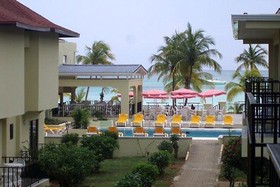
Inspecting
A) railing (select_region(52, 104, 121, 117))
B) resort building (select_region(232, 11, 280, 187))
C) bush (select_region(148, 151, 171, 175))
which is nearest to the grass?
bush (select_region(148, 151, 171, 175))

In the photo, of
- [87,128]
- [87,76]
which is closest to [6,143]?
[87,128]

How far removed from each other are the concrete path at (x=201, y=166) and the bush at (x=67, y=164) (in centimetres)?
331

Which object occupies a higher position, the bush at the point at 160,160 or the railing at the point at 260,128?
the railing at the point at 260,128

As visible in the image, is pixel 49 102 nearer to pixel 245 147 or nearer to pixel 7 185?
pixel 7 185

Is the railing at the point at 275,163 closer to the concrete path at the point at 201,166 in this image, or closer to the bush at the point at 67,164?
the bush at the point at 67,164

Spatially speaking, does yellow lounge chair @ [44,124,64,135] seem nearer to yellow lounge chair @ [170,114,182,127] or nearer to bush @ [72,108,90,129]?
bush @ [72,108,90,129]

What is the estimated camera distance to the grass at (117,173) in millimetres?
21102

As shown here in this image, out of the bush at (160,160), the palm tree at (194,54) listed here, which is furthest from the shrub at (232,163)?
the palm tree at (194,54)

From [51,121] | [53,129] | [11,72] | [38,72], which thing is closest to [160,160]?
[38,72]

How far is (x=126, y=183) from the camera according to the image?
608 inches

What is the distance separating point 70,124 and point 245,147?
2329 centimetres

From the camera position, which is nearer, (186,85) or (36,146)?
(36,146)

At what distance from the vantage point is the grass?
21.1 meters

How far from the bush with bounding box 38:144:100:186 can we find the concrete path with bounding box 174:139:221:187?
331cm
